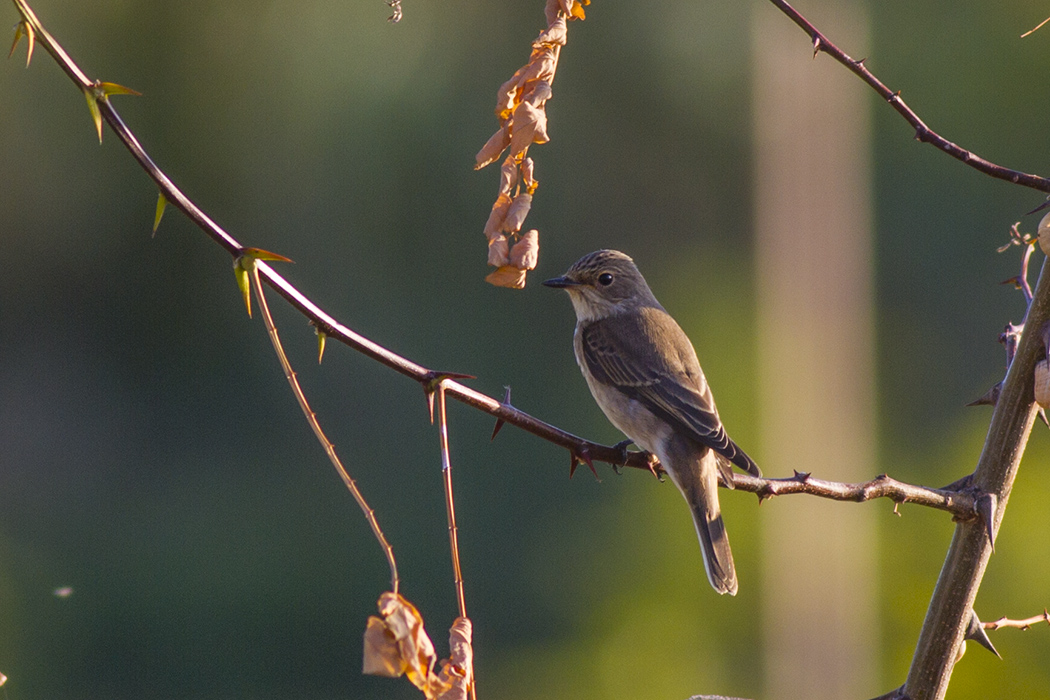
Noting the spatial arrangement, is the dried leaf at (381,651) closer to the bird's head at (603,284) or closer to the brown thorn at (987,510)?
the brown thorn at (987,510)

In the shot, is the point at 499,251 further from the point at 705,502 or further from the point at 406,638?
the point at 705,502

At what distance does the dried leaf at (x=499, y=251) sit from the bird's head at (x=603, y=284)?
2766 mm

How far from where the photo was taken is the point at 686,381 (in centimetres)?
443

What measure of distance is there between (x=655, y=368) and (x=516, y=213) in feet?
8.13

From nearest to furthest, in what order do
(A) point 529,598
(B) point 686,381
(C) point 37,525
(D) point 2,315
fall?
1. (B) point 686,381
2. (A) point 529,598
3. (C) point 37,525
4. (D) point 2,315

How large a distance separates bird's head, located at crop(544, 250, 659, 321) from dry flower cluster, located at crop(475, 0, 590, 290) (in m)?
2.79

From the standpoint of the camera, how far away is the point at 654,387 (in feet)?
14.4

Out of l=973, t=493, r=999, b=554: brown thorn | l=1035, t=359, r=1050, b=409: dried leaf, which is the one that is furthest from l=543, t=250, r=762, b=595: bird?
l=1035, t=359, r=1050, b=409: dried leaf

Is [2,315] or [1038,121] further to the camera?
[1038,121]

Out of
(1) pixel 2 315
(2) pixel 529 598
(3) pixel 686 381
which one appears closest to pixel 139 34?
(1) pixel 2 315

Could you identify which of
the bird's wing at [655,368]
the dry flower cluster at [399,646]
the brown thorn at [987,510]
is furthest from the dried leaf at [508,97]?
the bird's wing at [655,368]

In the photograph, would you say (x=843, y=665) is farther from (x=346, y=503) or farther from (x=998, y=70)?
(x=998, y=70)

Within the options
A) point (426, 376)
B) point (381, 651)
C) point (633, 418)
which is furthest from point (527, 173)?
point (633, 418)

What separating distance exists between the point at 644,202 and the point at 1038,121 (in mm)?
5777
